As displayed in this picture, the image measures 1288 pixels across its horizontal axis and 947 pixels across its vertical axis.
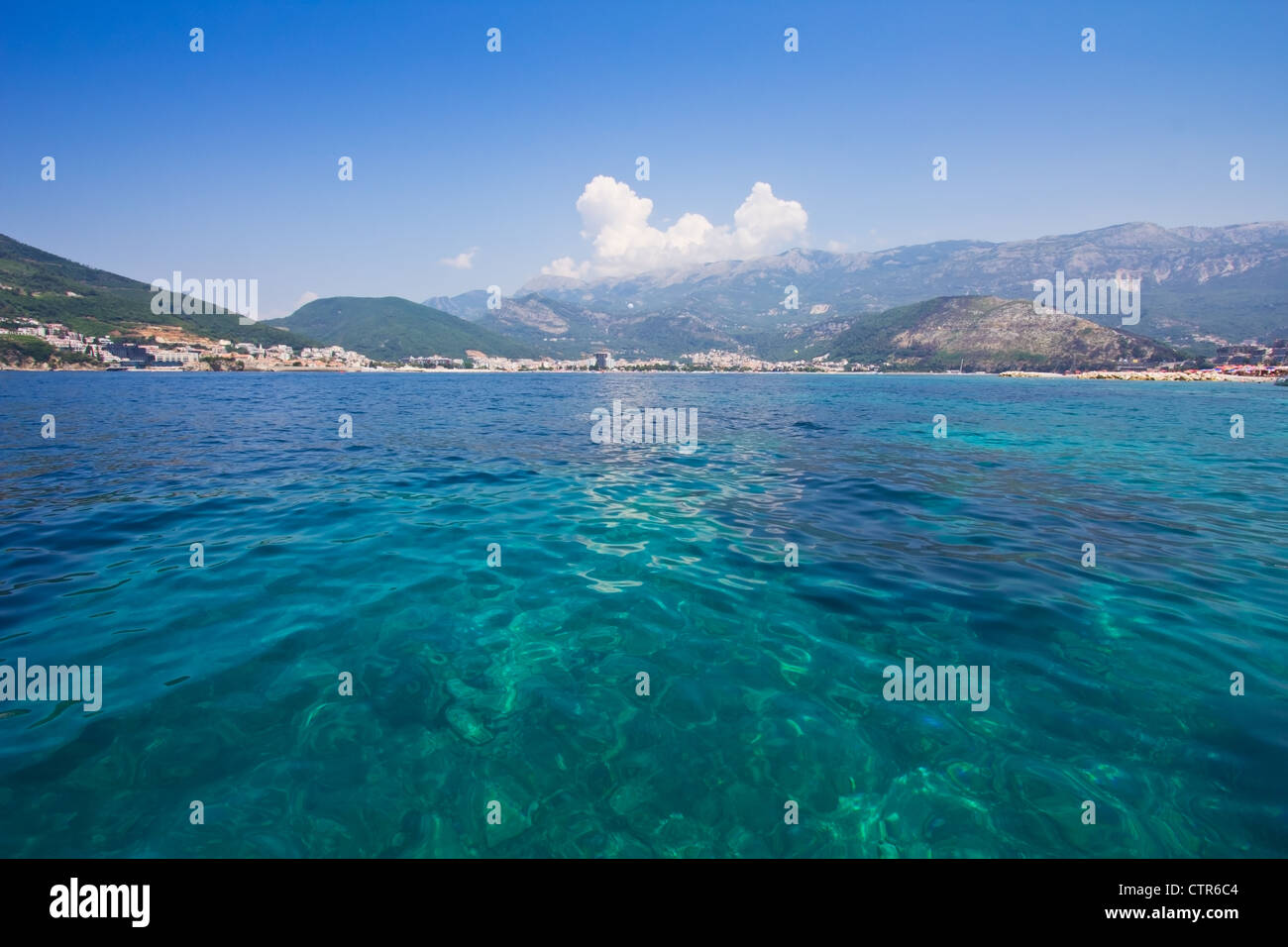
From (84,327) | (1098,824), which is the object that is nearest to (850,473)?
(1098,824)

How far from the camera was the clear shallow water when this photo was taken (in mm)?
4797

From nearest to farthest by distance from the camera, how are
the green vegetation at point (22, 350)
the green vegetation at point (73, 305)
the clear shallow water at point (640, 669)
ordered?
the clear shallow water at point (640, 669) → the green vegetation at point (22, 350) → the green vegetation at point (73, 305)

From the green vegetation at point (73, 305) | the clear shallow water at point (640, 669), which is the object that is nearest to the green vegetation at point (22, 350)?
the green vegetation at point (73, 305)

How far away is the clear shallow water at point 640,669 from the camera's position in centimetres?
480

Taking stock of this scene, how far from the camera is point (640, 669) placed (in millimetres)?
7254

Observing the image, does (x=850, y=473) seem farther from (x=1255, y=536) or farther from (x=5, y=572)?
(x=5, y=572)

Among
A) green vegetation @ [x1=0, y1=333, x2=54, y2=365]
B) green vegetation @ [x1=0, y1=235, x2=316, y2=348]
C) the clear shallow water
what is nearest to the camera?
the clear shallow water

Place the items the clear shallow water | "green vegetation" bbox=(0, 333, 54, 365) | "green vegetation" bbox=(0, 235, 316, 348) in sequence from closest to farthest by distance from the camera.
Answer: the clear shallow water
"green vegetation" bbox=(0, 333, 54, 365)
"green vegetation" bbox=(0, 235, 316, 348)

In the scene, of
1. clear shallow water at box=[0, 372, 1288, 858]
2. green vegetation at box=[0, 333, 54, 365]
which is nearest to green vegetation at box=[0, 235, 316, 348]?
green vegetation at box=[0, 333, 54, 365]

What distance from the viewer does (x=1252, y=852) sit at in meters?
4.43

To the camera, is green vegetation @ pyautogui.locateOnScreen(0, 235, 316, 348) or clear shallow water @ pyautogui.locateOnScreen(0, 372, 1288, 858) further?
green vegetation @ pyautogui.locateOnScreen(0, 235, 316, 348)

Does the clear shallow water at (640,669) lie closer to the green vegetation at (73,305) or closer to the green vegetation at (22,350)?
the green vegetation at (22,350)

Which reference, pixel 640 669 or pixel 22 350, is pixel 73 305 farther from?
pixel 640 669

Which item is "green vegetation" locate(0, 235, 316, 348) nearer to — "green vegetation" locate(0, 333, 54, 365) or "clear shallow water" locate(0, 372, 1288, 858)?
"green vegetation" locate(0, 333, 54, 365)
